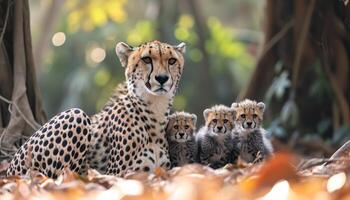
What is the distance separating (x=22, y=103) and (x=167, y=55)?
1584 mm

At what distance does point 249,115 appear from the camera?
20.9ft

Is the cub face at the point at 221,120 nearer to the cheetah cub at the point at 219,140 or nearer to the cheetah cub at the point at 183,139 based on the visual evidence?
the cheetah cub at the point at 219,140

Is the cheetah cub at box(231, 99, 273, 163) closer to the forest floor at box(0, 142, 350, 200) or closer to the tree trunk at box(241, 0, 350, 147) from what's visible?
the forest floor at box(0, 142, 350, 200)

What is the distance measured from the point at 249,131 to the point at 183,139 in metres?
0.41

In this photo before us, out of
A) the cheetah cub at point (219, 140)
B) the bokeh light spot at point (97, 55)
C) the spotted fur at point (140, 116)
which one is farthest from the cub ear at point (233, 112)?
the bokeh light spot at point (97, 55)

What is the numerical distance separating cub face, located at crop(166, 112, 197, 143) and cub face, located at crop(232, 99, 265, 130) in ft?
0.93

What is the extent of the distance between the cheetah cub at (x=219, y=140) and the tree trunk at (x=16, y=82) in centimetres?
155

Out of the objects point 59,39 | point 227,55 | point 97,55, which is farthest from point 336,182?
point 59,39

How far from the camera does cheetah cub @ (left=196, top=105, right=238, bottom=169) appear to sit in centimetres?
A: 635

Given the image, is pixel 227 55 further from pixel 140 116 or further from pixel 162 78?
pixel 162 78

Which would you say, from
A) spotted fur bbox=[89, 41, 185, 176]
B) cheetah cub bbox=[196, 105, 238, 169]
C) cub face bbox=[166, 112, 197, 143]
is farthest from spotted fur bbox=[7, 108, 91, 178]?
cheetah cub bbox=[196, 105, 238, 169]

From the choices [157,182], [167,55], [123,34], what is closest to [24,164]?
[167,55]

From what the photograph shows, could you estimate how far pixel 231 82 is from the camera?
2225cm

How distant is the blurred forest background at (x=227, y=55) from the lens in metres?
Answer: 10.7
